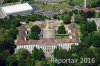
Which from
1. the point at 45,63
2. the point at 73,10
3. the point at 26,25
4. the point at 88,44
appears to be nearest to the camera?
the point at 45,63

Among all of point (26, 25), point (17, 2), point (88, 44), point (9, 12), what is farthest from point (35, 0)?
point (88, 44)

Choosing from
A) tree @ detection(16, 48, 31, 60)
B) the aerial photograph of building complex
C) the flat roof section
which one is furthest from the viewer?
the flat roof section

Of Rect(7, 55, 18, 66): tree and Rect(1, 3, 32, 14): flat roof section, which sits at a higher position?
Rect(7, 55, 18, 66): tree

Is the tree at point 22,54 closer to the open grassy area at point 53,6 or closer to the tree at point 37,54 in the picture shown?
the tree at point 37,54

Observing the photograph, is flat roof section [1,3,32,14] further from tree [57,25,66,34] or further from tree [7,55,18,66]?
tree [7,55,18,66]

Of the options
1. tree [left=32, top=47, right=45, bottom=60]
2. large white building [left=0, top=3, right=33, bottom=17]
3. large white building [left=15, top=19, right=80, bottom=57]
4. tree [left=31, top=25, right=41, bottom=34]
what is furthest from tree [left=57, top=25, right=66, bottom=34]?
large white building [left=0, top=3, right=33, bottom=17]

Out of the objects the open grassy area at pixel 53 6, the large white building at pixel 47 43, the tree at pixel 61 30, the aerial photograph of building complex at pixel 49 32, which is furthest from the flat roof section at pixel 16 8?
the large white building at pixel 47 43

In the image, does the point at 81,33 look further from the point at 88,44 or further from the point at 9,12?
the point at 9,12
